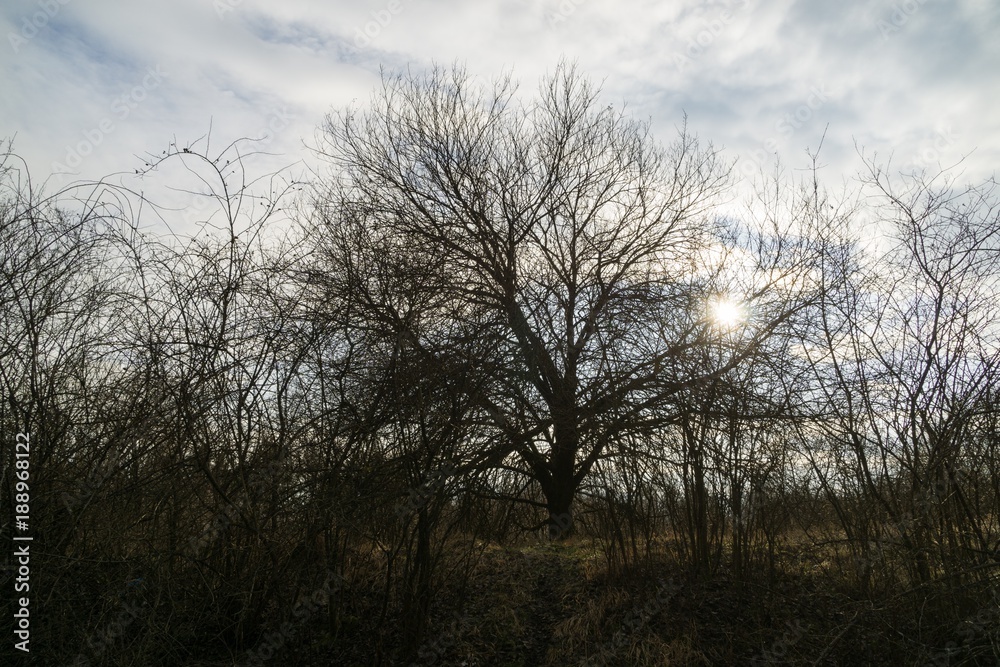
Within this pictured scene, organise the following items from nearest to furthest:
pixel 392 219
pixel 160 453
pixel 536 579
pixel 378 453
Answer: pixel 160 453
pixel 378 453
pixel 536 579
pixel 392 219

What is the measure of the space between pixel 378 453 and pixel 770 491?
12.6 ft

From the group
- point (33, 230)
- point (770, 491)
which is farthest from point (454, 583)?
point (33, 230)

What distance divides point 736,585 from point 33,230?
709 centimetres

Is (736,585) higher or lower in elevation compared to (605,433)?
lower

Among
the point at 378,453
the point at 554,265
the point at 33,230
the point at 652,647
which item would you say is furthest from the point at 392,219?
the point at 652,647

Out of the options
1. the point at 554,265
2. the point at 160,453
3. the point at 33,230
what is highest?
the point at 554,265

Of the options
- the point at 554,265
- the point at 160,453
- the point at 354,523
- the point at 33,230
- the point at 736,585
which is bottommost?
the point at 736,585

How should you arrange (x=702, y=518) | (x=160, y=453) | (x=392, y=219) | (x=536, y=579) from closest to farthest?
1. (x=160, y=453)
2. (x=702, y=518)
3. (x=536, y=579)
4. (x=392, y=219)

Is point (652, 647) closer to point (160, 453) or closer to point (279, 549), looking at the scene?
point (279, 549)

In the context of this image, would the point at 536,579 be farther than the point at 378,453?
Yes

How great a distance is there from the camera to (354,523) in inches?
230

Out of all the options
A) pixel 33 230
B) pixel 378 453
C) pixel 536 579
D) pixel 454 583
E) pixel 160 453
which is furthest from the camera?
pixel 536 579

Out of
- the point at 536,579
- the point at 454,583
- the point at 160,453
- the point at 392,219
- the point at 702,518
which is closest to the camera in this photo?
the point at 160,453

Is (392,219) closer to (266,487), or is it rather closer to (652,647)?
(266,487)
